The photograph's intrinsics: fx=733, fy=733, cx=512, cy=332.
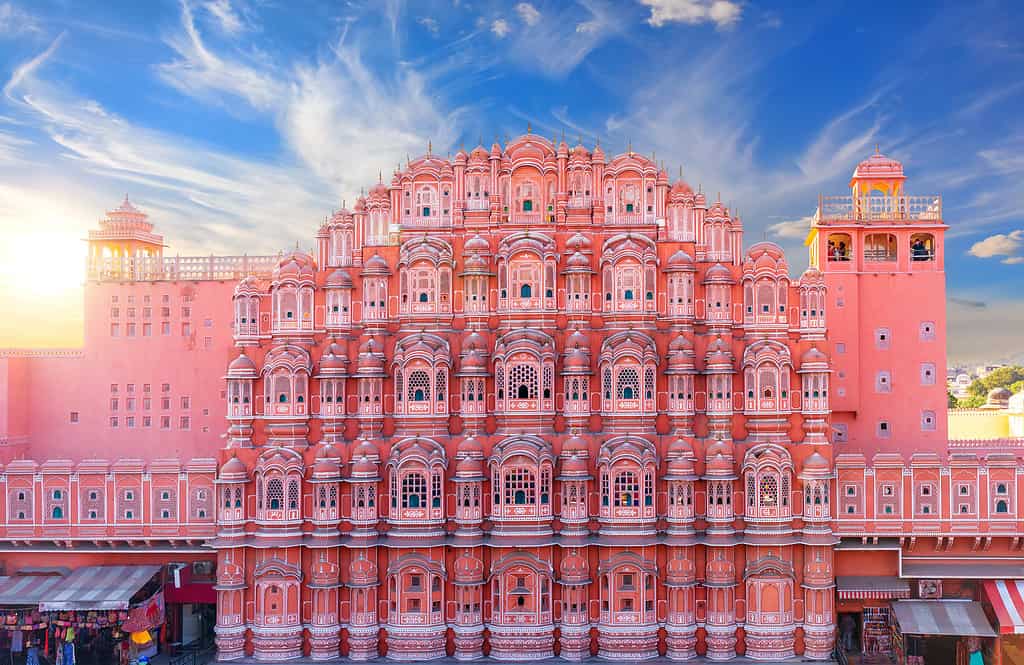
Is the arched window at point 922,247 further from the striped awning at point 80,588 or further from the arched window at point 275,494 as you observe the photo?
the striped awning at point 80,588

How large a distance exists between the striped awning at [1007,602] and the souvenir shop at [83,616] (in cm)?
3527

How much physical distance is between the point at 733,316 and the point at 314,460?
18.8 m

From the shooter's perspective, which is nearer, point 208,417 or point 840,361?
point 840,361

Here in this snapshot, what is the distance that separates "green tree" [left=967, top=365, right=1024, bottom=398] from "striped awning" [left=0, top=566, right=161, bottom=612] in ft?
307

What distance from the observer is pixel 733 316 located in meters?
31.7

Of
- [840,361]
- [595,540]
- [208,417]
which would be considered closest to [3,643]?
[208,417]

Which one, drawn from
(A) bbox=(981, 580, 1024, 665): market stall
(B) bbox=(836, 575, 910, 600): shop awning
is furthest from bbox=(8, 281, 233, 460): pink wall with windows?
(A) bbox=(981, 580, 1024, 665): market stall

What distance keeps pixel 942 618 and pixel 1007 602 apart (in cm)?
288

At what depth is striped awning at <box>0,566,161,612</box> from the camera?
30.7 m

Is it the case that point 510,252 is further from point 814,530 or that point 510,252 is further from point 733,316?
point 814,530

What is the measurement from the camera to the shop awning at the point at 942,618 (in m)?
29.5

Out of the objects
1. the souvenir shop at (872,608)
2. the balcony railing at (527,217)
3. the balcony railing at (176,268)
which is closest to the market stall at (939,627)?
the souvenir shop at (872,608)

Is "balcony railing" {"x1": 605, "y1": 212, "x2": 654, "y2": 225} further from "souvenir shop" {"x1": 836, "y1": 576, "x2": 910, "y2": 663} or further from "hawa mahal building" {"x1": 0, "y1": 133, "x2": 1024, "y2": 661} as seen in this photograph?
"souvenir shop" {"x1": 836, "y1": 576, "x2": 910, "y2": 663}

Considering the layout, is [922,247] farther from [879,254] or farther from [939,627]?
[939,627]
